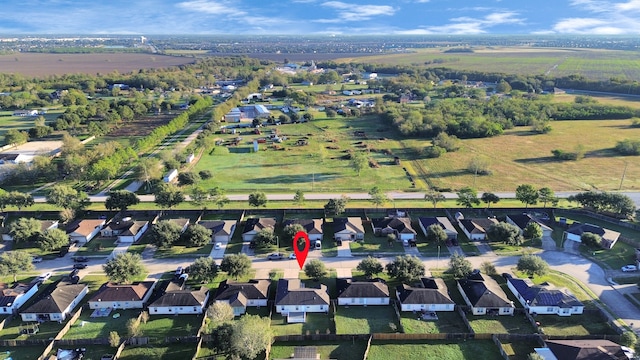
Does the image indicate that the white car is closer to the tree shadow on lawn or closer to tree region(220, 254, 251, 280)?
tree region(220, 254, 251, 280)

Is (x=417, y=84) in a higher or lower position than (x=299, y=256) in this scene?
higher

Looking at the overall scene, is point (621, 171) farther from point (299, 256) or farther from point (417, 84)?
point (417, 84)

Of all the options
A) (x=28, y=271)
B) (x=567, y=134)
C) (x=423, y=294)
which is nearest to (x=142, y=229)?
(x=28, y=271)

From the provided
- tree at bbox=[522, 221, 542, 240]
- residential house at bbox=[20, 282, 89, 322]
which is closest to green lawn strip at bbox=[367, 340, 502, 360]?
tree at bbox=[522, 221, 542, 240]

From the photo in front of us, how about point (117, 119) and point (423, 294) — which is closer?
point (423, 294)

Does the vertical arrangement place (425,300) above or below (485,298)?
below

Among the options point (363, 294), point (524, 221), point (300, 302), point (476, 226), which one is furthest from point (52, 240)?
point (524, 221)

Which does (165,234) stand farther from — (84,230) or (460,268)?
(460,268)
